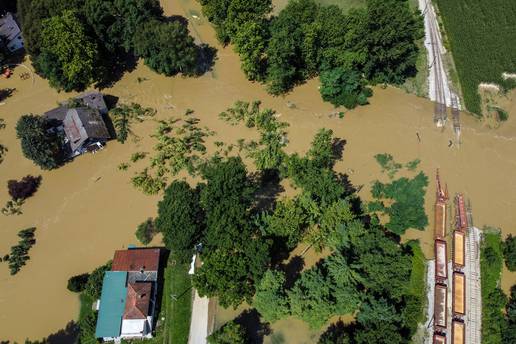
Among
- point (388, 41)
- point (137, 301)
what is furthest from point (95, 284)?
point (388, 41)

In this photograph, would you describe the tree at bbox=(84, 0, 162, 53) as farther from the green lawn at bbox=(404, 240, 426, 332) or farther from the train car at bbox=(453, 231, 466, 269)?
the train car at bbox=(453, 231, 466, 269)

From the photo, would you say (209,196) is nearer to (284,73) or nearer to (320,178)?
(320,178)

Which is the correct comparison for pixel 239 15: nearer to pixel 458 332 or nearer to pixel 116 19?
pixel 116 19

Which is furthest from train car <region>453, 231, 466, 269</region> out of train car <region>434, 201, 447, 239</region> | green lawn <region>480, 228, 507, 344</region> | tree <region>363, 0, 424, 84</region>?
tree <region>363, 0, 424, 84</region>

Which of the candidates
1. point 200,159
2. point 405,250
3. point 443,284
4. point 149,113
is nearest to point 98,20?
point 149,113

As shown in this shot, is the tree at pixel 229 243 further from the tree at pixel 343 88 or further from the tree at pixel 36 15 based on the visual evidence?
the tree at pixel 36 15

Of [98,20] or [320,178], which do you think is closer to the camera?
[320,178]
